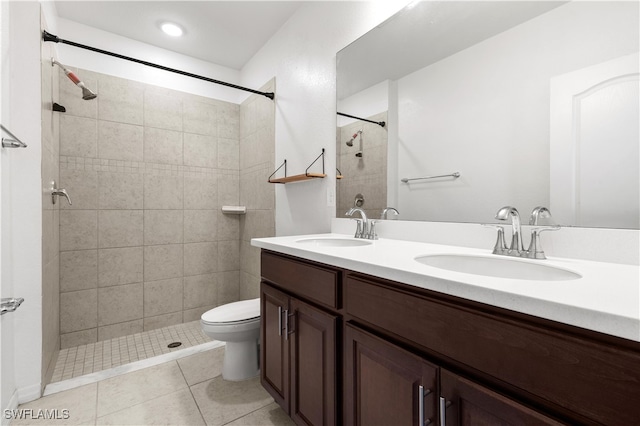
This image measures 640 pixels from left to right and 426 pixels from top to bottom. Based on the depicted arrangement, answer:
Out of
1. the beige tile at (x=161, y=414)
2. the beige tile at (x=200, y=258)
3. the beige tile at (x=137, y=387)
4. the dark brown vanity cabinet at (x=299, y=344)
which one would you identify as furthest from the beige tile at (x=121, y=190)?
the dark brown vanity cabinet at (x=299, y=344)

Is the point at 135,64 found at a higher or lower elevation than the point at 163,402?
higher

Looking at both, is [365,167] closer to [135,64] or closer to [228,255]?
Answer: [228,255]

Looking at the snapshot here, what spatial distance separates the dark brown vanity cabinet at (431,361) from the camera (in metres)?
0.49

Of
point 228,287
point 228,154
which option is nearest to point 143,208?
point 228,154

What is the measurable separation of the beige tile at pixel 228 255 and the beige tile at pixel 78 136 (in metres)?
1.31

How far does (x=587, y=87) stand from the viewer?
0.93m

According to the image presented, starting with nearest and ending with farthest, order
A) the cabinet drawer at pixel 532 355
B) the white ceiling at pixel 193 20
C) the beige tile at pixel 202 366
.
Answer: the cabinet drawer at pixel 532 355 → the beige tile at pixel 202 366 → the white ceiling at pixel 193 20

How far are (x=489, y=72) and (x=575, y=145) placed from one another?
0.44 metres

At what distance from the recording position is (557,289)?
0.59 m

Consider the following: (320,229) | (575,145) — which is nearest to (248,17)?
(320,229)

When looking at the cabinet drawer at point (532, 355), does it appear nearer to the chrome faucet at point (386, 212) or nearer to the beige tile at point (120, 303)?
the chrome faucet at point (386, 212)

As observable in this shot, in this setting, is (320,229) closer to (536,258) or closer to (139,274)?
(536,258)

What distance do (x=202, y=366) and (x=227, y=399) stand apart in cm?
43

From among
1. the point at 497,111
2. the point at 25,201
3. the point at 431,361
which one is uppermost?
the point at 497,111
